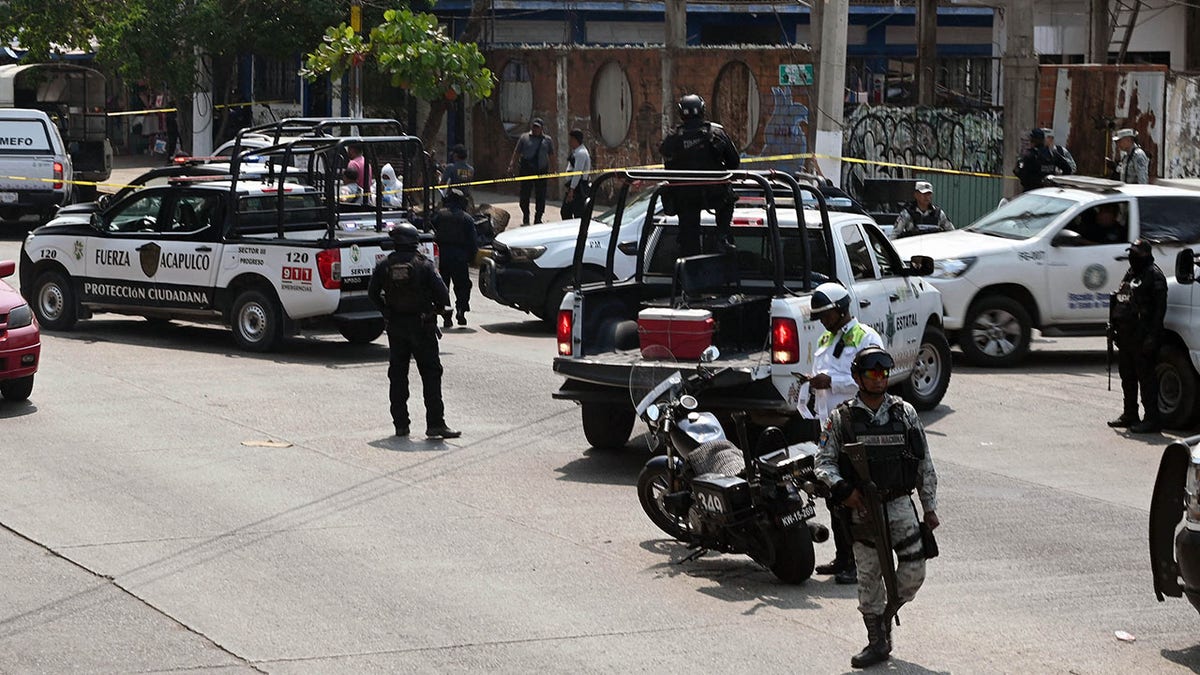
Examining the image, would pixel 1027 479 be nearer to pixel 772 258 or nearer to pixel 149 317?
pixel 772 258

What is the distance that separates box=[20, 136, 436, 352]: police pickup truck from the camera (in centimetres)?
1602

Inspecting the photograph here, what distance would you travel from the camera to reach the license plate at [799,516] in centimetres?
827

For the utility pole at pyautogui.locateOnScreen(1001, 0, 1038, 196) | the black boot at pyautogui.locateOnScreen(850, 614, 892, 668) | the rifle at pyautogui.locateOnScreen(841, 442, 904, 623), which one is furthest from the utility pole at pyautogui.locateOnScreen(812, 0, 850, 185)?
the black boot at pyautogui.locateOnScreen(850, 614, 892, 668)

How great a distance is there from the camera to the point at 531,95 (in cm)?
3519

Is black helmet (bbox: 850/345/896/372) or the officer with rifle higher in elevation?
black helmet (bbox: 850/345/896/372)

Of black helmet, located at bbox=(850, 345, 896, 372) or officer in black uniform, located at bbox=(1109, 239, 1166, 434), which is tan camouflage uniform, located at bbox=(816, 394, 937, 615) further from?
officer in black uniform, located at bbox=(1109, 239, 1166, 434)

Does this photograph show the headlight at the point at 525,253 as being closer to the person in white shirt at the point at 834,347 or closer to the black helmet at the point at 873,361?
the person in white shirt at the point at 834,347

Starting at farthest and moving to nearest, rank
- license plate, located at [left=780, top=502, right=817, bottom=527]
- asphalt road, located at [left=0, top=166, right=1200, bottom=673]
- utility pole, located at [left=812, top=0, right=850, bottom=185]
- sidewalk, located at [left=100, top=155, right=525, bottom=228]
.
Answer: sidewalk, located at [left=100, top=155, right=525, bottom=228] < utility pole, located at [left=812, top=0, right=850, bottom=185] < license plate, located at [left=780, top=502, right=817, bottom=527] < asphalt road, located at [left=0, top=166, right=1200, bottom=673]

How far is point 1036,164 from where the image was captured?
69.9 feet

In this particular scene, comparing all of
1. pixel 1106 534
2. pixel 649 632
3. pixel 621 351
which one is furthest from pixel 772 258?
pixel 649 632

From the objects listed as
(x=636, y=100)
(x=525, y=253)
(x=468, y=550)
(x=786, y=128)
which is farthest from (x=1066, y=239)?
(x=636, y=100)

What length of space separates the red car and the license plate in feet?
24.1

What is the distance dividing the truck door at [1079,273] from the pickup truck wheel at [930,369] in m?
3.26

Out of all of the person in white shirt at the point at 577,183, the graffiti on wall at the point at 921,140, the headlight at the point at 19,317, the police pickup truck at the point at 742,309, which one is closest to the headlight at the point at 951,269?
the police pickup truck at the point at 742,309
